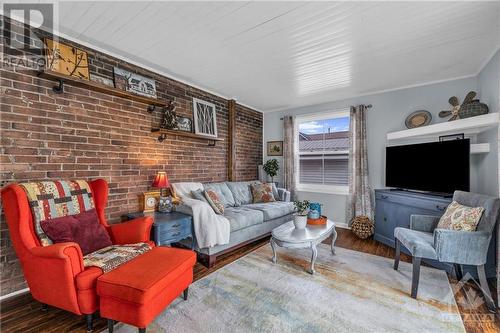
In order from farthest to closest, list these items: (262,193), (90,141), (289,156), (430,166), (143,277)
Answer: (289,156)
(262,193)
(430,166)
(90,141)
(143,277)

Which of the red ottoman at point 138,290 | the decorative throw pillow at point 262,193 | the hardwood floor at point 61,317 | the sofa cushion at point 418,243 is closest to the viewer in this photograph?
the red ottoman at point 138,290

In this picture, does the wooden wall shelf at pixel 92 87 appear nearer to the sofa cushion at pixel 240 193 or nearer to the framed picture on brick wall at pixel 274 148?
the sofa cushion at pixel 240 193

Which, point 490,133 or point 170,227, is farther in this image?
point 490,133

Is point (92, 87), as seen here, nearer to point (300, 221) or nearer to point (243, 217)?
point (243, 217)

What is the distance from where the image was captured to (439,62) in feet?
9.91

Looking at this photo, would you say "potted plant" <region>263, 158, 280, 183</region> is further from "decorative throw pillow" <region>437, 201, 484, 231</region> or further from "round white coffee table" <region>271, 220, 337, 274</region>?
"decorative throw pillow" <region>437, 201, 484, 231</region>

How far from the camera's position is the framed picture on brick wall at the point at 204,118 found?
3912 millimetres

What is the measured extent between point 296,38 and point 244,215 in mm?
2269

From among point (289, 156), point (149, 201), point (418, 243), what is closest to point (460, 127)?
point (418, 243)

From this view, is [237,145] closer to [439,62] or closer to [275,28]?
[275,28]

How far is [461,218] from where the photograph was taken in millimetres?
2264

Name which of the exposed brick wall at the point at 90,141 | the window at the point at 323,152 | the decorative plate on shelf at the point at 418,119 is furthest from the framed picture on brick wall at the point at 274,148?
the decorative plate on shelf at the point at 418,119

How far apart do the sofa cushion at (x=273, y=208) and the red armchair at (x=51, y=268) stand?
2.42 metres

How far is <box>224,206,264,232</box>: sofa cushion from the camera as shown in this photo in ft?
10.0
